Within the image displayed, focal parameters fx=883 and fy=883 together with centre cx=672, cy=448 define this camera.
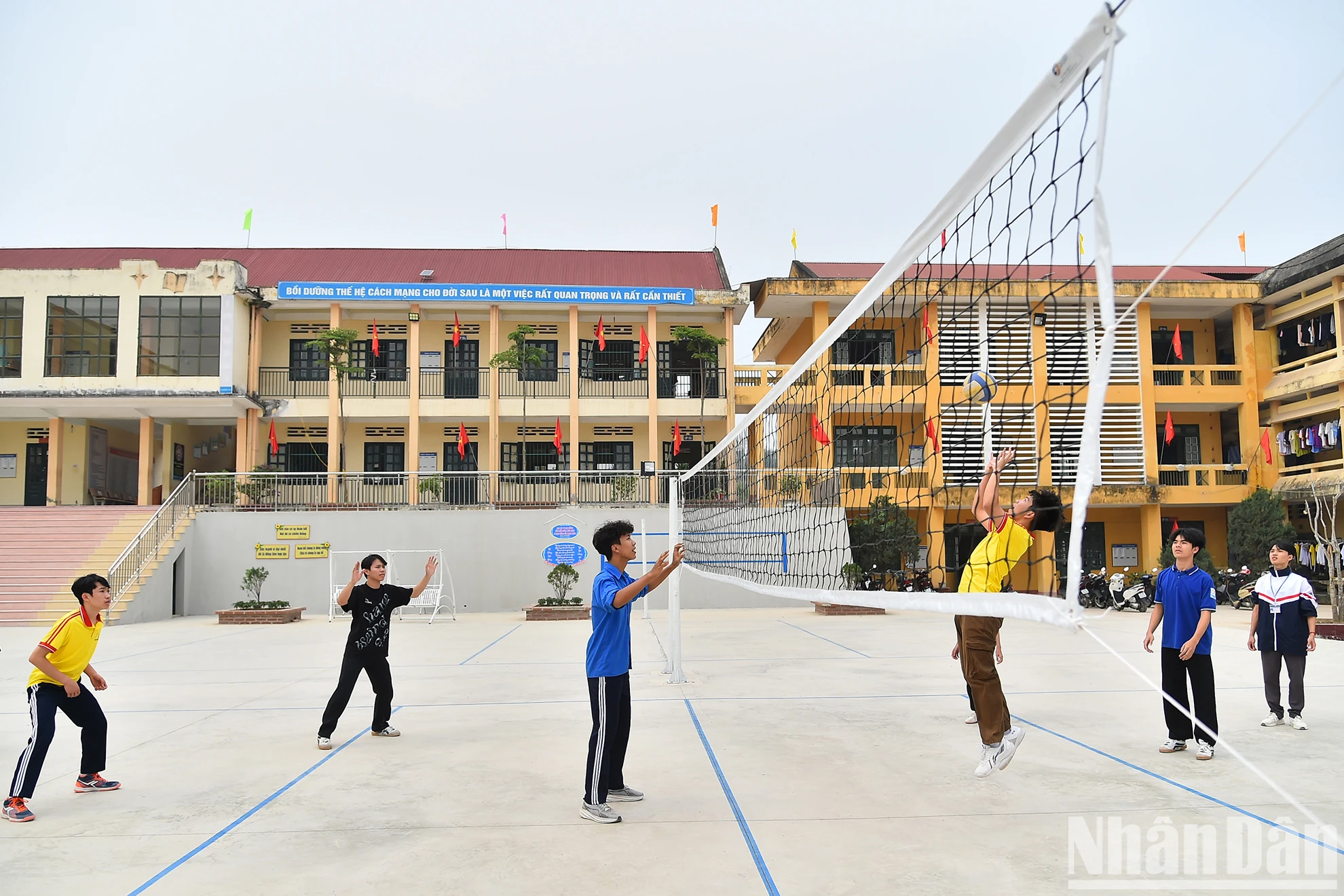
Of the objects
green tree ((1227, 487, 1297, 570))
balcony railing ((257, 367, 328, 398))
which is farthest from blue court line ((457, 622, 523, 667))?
green tree ((1227, 487, 1297, 570))

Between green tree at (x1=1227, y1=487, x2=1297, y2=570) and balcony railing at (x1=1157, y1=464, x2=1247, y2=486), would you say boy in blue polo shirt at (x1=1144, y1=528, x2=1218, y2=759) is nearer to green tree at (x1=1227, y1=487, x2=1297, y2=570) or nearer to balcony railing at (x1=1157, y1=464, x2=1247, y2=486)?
green tree at (x1=1227, y1=487, x2=1297, y2=570)

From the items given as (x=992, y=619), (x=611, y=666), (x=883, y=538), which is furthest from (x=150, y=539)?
(x=992, y=619)

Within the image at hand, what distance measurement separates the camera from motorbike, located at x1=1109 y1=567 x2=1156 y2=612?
70.5 ft

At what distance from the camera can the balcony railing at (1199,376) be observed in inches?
1066

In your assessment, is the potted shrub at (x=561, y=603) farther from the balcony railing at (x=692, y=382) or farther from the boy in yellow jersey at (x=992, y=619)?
the boy in yellow jersey at (x=992, y=619)

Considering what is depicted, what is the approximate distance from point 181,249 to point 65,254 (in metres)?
3.56

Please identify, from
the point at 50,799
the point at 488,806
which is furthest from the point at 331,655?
the point at 488,806

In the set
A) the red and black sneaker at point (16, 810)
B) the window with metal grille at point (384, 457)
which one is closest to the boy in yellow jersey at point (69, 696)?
the red and black sneaker at point (16, 810)

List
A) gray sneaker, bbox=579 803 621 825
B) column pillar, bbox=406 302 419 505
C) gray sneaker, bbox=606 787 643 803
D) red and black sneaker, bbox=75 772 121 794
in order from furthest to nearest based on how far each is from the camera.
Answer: column pillar, bbox=406 302 419 505 → red and black sneaker, bbox=75 772 121 794 → gray sneaker, bbox=606 787 643 803 → gray sneaker, bbox=579 803 621 825

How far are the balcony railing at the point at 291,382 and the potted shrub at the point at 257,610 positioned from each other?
692 centimetres

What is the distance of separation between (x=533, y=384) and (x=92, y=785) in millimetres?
22361

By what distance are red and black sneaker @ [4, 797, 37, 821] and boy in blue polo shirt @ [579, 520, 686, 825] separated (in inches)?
120

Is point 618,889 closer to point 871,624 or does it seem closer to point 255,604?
point 871,624

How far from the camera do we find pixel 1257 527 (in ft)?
79.0
